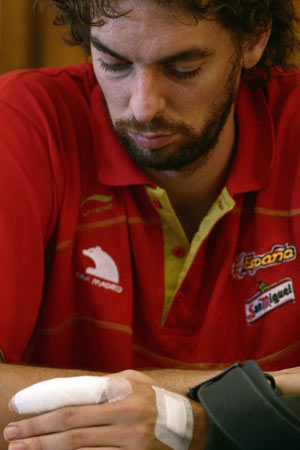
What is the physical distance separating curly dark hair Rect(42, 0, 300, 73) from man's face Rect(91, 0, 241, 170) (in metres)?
0.02

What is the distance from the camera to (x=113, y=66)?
1.32 metres

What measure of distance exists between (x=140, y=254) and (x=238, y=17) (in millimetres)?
501

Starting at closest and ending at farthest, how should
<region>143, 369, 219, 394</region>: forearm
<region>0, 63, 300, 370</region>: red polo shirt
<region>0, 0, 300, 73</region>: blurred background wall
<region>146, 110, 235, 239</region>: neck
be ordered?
<region>143, 369, 219, 394</region>: forearm → <region>0, 63, 300, 370</region>: red polo shirt → <region>146, 110, 235, 239</region>: neck → <region>0, 0, 300, 73</region>: blurred background wall

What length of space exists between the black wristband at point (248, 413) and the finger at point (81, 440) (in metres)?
0.14

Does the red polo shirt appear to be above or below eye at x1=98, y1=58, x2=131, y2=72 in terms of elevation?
below

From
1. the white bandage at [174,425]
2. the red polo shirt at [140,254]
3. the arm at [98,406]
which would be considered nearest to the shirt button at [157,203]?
the red polo shirt at [140,254]

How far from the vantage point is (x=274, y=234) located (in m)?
1.44

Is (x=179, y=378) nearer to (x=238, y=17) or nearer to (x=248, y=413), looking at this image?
(x=248, y=413)

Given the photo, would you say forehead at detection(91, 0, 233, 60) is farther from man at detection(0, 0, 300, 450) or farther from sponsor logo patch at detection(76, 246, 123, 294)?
sponsor logo patch at detection(76, 246, 123, 294)

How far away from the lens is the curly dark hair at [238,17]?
1.26 m

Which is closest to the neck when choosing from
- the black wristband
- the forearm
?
the forearm

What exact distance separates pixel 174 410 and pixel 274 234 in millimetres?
511

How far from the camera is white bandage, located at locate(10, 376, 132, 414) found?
1.04 m

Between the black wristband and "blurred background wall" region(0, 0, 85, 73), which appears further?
"blurred background wall" region(0, 0, 85, 73)
